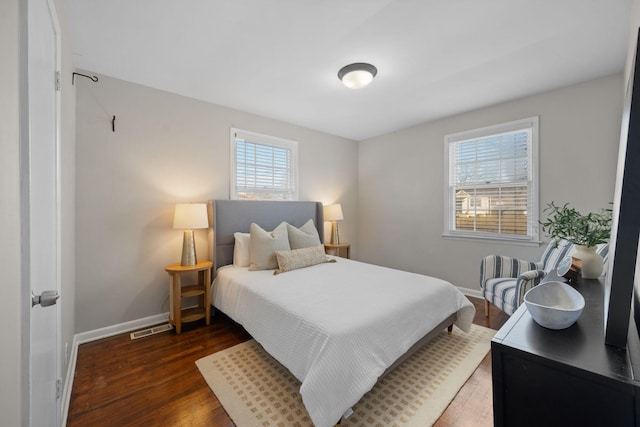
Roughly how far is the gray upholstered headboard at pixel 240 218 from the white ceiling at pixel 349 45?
4.34 feet

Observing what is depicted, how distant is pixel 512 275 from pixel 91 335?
436 cm

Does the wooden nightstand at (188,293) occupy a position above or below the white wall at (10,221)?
below

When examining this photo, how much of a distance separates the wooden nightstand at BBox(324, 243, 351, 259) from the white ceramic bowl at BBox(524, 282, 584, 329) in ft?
10.4

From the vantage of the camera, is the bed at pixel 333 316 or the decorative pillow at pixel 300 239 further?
the decorative pillow at pixel 300 239

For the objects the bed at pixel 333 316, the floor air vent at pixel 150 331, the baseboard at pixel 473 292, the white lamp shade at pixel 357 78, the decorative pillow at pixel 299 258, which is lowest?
the floor air vent at pixel 150 331

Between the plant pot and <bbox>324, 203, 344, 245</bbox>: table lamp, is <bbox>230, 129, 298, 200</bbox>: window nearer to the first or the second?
<bbox>324, 203, 344, 245</bbox>: table lamp

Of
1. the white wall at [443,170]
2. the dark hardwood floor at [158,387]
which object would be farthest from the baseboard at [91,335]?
the white wall at [443,170]

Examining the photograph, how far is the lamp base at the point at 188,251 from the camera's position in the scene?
2.77 m

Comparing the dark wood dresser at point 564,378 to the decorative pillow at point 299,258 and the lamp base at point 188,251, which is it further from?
the lamp base at point 188,251

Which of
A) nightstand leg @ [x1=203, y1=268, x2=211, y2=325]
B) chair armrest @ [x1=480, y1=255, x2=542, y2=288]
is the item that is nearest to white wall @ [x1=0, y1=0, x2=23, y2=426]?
nightstand leg @ [x1=203, y1=268, x2=211, y2=325]

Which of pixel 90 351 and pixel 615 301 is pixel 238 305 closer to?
pixel 90 351

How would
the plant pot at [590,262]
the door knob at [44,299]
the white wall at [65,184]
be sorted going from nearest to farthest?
the door knob at [44,299]
the plant pot at [590,262]
the white wall at [65,184]

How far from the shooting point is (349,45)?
2.15 m

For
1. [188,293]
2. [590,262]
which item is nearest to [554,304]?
[590,262]
